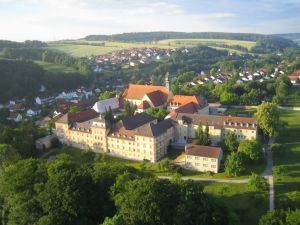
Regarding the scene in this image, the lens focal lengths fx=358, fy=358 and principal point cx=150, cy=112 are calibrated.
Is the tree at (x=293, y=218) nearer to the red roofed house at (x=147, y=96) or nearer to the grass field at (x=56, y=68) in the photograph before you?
the red roofed house at (x=147, y=96)

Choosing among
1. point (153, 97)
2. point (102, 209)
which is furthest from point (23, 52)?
point (102, 209)

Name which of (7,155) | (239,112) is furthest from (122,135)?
(239,112)

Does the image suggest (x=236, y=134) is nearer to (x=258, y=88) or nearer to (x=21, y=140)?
(x=21, y=140)

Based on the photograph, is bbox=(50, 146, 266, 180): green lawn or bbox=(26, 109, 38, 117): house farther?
bbox=(26, 109, 38, 117): house

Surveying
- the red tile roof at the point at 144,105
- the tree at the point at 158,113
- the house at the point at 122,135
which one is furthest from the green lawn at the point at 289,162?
the red tile roof at the point at 144,105

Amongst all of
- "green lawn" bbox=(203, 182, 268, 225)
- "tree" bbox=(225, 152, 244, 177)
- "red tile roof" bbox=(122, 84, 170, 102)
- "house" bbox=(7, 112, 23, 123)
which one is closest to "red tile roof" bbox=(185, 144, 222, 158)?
"tree" bbox=(225, 152, 244, 177)

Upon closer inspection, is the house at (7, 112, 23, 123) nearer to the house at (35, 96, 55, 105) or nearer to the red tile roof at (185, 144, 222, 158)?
the house at (35, 96, 55, 105)
